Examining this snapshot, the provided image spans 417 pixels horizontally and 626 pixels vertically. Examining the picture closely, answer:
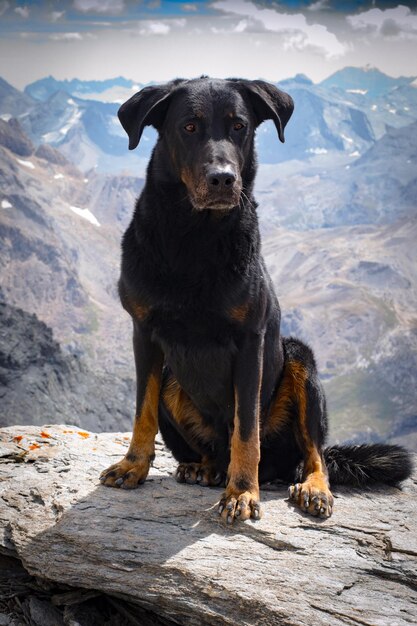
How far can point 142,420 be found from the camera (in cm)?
503

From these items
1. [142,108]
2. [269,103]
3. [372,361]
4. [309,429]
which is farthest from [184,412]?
[372,361]

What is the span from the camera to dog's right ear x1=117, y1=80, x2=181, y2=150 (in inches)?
182

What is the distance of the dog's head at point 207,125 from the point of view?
4328mm

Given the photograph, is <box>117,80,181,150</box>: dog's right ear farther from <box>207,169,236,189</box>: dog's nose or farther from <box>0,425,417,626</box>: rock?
<box>0,425,417,626</box>: rock

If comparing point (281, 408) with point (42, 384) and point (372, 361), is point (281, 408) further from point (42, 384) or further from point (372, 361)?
point (372, 361)

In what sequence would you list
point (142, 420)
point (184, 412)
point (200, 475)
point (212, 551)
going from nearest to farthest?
point (212, 551) → point (142, 420) → point (184, 412) → point (200, 475)

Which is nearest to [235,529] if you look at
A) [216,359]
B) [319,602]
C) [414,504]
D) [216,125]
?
[319,602]

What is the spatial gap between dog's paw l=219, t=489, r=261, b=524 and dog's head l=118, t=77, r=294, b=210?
2.00m

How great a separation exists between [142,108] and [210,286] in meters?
1.36

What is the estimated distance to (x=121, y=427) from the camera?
3009 inches

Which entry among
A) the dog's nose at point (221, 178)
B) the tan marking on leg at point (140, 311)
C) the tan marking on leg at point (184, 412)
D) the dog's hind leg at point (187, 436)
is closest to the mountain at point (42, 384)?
the dog's hind leg at point (187, 436)

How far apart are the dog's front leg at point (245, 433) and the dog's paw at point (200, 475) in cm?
79

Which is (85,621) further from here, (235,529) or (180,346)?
(180,346)

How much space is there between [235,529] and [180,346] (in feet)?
4.31
